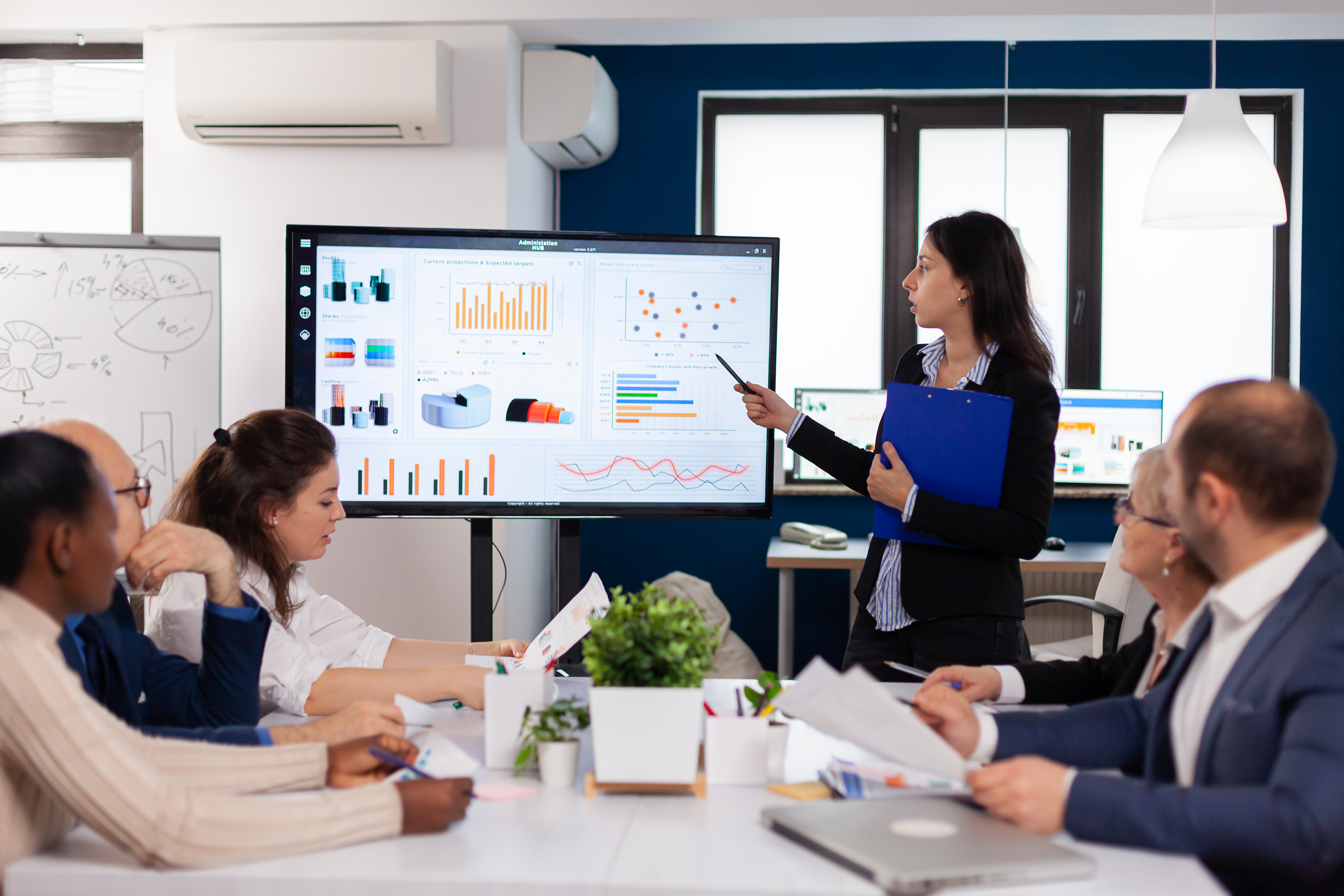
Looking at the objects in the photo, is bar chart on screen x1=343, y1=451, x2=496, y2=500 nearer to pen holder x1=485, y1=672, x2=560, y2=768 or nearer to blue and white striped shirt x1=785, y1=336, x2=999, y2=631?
blue and white striped shirt x1=785, y1=336, x2=999, y2=631

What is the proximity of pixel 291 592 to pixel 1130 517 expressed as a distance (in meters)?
1.42

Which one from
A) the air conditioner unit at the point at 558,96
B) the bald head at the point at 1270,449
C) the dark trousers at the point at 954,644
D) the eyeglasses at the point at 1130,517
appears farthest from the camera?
the air conditioner unit at the point at 558,96

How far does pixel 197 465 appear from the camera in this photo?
183 cm

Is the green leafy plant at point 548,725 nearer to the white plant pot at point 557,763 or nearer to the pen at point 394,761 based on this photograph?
the white plant pot at point 557,763

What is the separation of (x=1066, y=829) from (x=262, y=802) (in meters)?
0.83

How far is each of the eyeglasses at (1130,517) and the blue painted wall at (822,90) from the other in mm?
2696

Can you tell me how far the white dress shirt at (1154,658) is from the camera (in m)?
1.29

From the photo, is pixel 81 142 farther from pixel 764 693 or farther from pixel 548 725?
pixel 764 693

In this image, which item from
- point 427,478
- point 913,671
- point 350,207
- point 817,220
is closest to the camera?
point 913,671

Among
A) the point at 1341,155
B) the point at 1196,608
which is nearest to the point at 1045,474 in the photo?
the point at 1196,608

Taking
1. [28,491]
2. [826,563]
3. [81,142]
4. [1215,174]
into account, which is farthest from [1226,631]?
[81,142]

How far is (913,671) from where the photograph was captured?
5.63ft

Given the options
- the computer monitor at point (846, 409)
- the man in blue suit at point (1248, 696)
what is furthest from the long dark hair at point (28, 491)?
the computer monitor at point (846, 409)

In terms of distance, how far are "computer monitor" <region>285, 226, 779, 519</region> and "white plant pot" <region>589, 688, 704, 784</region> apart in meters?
1.19
